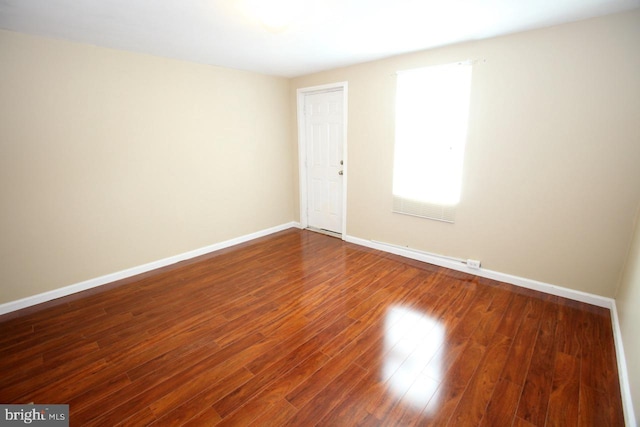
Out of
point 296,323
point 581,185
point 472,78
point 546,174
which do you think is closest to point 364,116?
point 472,78

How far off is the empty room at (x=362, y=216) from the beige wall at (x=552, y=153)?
18 mm

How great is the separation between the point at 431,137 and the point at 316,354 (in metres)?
2.61

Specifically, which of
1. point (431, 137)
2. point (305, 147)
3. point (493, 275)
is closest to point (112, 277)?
point (305, 147)

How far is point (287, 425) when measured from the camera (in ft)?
5.25

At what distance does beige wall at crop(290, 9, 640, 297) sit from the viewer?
2.39m

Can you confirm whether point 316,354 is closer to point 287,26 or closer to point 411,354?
point 411,354

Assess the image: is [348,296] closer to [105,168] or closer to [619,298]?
[619,298]

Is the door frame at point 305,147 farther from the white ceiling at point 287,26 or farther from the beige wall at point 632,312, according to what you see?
the beige wall at point 632,312

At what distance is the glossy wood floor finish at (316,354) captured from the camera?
1.69m

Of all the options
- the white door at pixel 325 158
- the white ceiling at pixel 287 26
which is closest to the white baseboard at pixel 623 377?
the white ceiling at pixel 287 26

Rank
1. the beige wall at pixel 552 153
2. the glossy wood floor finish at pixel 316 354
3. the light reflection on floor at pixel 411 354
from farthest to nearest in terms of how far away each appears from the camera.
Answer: the beige wall at pixel 552 153
the light reflection on floor at pixel 411 354
the glossy wood floor finish at pixel 316 354

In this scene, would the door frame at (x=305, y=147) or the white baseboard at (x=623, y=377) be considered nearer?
the white baseboard at (x=623, y=377)

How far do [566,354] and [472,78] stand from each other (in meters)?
2.55
